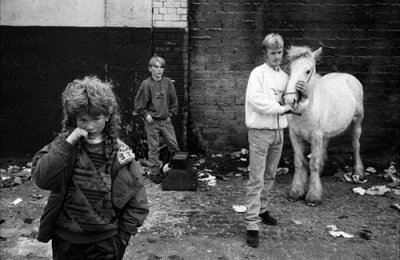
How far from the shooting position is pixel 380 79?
768 centimetres

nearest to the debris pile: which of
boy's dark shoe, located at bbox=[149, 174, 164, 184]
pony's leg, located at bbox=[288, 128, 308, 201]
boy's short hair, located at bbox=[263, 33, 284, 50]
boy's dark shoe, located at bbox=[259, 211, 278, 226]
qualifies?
boy's dark shoe, located at bbox=[149, 174, 164, 184]

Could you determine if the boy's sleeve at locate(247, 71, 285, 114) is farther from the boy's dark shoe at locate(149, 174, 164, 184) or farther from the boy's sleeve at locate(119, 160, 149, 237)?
the boy's dark shoe at locate(149, 174, 164, 184)

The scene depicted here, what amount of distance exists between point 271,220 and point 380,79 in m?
4.07

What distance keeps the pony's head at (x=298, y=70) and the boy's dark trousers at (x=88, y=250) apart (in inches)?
105

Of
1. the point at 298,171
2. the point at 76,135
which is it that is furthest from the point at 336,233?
the point at 76,135

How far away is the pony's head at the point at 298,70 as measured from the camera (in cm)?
462

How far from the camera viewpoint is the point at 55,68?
24.5 feet

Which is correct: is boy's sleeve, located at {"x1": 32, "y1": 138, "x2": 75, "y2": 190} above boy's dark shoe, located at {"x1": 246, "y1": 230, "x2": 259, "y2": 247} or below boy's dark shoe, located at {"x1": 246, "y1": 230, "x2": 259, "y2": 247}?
above

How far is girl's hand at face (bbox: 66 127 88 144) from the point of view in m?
2.36

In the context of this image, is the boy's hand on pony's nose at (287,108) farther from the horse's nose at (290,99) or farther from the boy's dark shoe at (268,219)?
the boy's dark shoe at (268,219)

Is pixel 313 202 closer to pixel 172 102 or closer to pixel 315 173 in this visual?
pixel 315 173

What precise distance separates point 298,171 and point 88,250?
385 centimetres

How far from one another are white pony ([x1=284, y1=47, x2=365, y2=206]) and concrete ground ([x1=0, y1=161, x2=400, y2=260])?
265mm

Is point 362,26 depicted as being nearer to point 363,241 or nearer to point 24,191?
point 363,241
